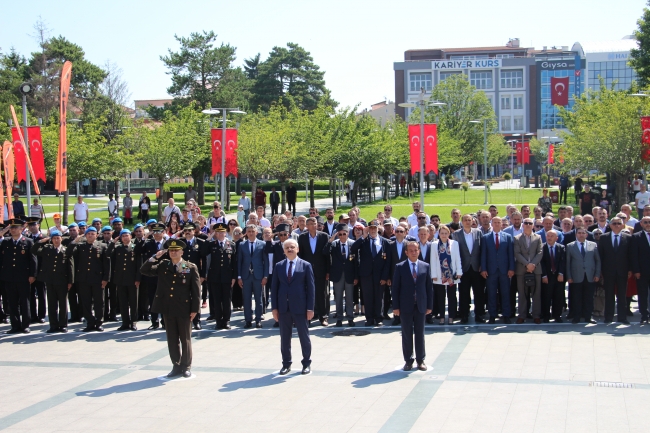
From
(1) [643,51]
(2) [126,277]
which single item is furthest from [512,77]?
(2) [126,277]

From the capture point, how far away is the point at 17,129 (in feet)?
71.5

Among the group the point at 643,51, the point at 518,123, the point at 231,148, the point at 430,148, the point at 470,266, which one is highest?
the point at 518,123

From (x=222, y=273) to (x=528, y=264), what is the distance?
532 cm

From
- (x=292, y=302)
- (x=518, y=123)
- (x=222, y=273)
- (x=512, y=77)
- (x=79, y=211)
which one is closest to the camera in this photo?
(x=292, y=302)

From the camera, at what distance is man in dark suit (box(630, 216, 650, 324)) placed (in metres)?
12.1

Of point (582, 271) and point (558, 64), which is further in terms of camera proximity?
point (558, 64)

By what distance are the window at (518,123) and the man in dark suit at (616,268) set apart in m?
108

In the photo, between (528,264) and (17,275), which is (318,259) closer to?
(528,264)

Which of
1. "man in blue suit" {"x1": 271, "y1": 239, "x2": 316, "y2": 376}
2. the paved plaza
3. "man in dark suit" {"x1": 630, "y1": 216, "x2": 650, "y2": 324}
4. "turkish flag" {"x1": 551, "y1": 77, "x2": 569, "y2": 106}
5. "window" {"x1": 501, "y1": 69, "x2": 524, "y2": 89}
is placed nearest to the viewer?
the paved plaza

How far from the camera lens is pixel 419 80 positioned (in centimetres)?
11275

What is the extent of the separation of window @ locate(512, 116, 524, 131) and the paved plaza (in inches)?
4284

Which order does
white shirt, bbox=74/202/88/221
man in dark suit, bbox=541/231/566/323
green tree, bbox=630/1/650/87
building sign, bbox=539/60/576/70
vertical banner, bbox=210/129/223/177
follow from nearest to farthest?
man in dark suit, bbox=541/231/566/323
vertical banner, bbox=210/129/223/177
white shirt, bbox=74/202/88/221
green tree, bbox=630/1/650/87
building sign, bbox=539/60/576/70

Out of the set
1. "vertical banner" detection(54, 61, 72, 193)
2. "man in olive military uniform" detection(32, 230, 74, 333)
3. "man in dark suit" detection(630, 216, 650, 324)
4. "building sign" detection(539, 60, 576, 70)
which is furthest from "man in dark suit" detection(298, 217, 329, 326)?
"building sign" detection(539, 60, 576, 70)

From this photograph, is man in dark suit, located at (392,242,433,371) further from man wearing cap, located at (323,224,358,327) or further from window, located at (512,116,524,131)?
window, located at (512,116,524,131)
